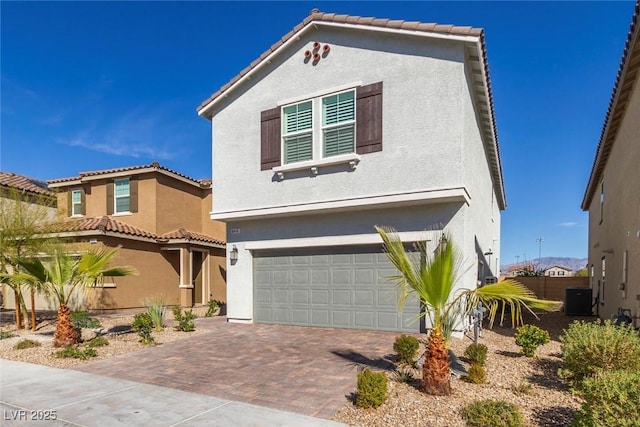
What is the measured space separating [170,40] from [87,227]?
8.37 metres

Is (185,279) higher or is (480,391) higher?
(480,391)

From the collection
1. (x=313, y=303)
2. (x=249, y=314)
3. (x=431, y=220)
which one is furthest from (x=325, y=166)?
(x=249, y=314)

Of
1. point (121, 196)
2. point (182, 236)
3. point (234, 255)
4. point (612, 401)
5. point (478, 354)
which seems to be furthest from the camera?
point (121, 196)

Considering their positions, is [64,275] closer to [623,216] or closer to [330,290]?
[330,290]

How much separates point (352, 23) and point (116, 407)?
10.1 m

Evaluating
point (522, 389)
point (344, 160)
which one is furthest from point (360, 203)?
point (522, 389)

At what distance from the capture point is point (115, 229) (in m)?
15.9

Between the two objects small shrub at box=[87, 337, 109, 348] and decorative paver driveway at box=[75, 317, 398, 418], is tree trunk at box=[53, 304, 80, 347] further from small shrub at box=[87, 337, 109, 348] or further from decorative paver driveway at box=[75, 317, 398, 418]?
decorative paver driveway at box=[75, 317, 398, 418]

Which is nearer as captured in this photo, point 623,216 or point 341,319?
point 623,216

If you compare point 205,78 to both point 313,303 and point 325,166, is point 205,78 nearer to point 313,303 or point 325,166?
point 325,166

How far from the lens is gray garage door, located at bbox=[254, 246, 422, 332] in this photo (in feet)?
33.1

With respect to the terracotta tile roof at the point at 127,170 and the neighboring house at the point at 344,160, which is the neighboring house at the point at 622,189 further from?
the terracotta tile roof at the point at 127,170

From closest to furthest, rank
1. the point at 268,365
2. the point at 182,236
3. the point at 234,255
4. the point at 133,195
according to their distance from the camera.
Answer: the point at 268,365 < the point at 234,255 < the point at 182,236 < the point at 133,195

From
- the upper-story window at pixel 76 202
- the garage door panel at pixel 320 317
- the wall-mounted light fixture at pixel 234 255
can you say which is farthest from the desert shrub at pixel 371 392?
the upper-story window at pixel 76 202
